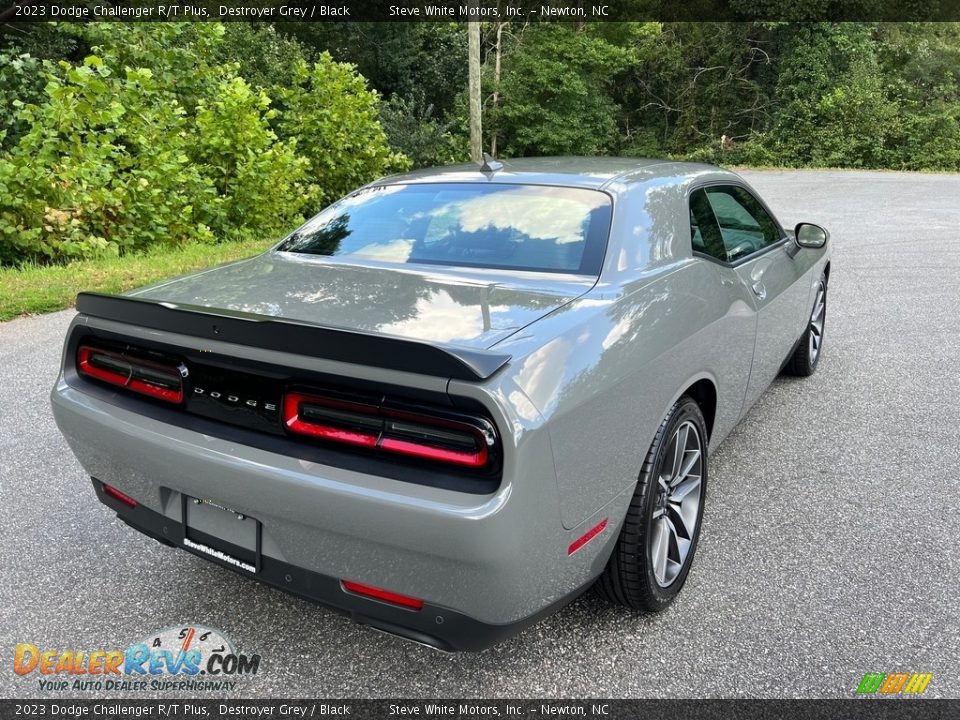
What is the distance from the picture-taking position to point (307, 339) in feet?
6.00

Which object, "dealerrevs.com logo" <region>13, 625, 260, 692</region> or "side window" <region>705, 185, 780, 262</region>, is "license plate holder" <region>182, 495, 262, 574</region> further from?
"side window" <region>705, 185, 780, 262</region>

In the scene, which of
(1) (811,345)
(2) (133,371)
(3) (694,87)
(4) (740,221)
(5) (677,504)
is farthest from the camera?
(3) (694,87)

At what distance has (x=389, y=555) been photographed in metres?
1.78

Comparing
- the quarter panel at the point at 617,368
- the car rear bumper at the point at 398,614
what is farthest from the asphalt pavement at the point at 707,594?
the quarter panel at the point at 617,368

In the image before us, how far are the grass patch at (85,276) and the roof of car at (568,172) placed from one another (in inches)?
119

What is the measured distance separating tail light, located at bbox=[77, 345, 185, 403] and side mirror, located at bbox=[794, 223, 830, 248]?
10.7 ft

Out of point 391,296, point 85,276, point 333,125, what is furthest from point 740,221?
point 333,125

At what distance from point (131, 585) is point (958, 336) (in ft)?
19.6

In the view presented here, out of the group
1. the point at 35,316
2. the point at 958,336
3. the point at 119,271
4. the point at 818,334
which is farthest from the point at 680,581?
the point at 119,271

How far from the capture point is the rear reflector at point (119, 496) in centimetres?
231

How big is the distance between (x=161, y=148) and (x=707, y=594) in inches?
352

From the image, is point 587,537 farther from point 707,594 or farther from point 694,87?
point 694,87

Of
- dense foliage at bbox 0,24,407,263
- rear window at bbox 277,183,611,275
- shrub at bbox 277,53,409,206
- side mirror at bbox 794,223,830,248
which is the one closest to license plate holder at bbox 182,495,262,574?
rear window at bbox 277,183,611,275

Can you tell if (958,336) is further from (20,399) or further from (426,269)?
(20,399)
